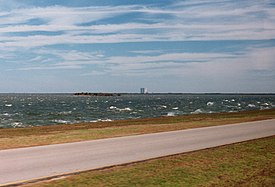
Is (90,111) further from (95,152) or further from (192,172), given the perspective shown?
(192,172)

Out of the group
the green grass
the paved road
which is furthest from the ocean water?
the green grass

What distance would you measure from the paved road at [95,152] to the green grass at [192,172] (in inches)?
28.2

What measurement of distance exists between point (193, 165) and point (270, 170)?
1.80m

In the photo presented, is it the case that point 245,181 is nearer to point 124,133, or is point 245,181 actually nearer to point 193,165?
point 193,165

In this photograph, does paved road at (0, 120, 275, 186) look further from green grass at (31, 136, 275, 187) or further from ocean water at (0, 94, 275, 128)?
ocean water at (0, 94, 275, 128)

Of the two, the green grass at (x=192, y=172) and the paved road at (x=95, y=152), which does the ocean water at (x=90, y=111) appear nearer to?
the paved road at (x=95, y=152)

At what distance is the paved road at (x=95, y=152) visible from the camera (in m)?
9.58

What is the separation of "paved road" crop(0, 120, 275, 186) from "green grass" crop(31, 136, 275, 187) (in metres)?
0.72

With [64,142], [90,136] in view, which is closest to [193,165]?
[64,142]

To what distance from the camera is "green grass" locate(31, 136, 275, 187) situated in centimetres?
854

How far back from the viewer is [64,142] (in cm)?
1467

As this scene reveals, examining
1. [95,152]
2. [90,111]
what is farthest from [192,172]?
[90,111]

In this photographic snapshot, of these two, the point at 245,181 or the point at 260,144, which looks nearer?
the point at 245,181

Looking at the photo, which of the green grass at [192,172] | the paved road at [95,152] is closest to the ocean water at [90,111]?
the paved road at [95,152]
